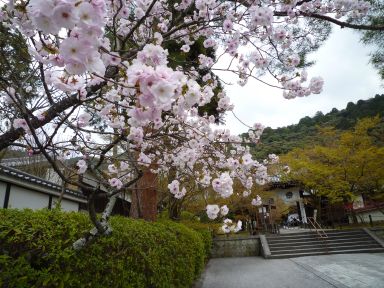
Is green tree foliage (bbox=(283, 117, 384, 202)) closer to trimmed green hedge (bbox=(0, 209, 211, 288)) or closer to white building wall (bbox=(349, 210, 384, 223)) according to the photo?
white building wall (bbox=(349, 210, 384, 223))

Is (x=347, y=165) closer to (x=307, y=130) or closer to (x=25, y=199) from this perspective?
(x=25, y=199)

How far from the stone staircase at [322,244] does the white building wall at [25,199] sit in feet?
28.7

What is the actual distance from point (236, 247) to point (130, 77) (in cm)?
1400

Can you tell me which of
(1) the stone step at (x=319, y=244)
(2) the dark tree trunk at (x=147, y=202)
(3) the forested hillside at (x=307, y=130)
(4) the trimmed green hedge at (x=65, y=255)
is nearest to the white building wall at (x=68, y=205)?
(2) the dark tree trunk at (x=147, y=202)

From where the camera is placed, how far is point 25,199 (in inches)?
302

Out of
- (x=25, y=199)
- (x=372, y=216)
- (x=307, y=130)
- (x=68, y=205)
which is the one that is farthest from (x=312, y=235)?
(x=307, y=130)

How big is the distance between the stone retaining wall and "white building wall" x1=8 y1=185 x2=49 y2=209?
8308 mm

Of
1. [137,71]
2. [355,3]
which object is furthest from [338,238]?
[137,71]

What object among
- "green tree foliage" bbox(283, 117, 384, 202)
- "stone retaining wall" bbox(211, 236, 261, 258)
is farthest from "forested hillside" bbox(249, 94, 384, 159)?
"stone retaining wall" bbox(211, 236, 261, 258)

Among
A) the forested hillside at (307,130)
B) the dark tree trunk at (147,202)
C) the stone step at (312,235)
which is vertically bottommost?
the stone step at (312,235)

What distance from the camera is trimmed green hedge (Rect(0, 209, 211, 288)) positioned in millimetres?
2088

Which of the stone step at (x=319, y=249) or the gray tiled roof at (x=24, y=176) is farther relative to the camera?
the stone step at (x=319, y=249)

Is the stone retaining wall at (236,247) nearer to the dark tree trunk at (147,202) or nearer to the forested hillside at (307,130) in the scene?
the forested hillside at (307,130)

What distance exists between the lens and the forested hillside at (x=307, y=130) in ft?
32.3
